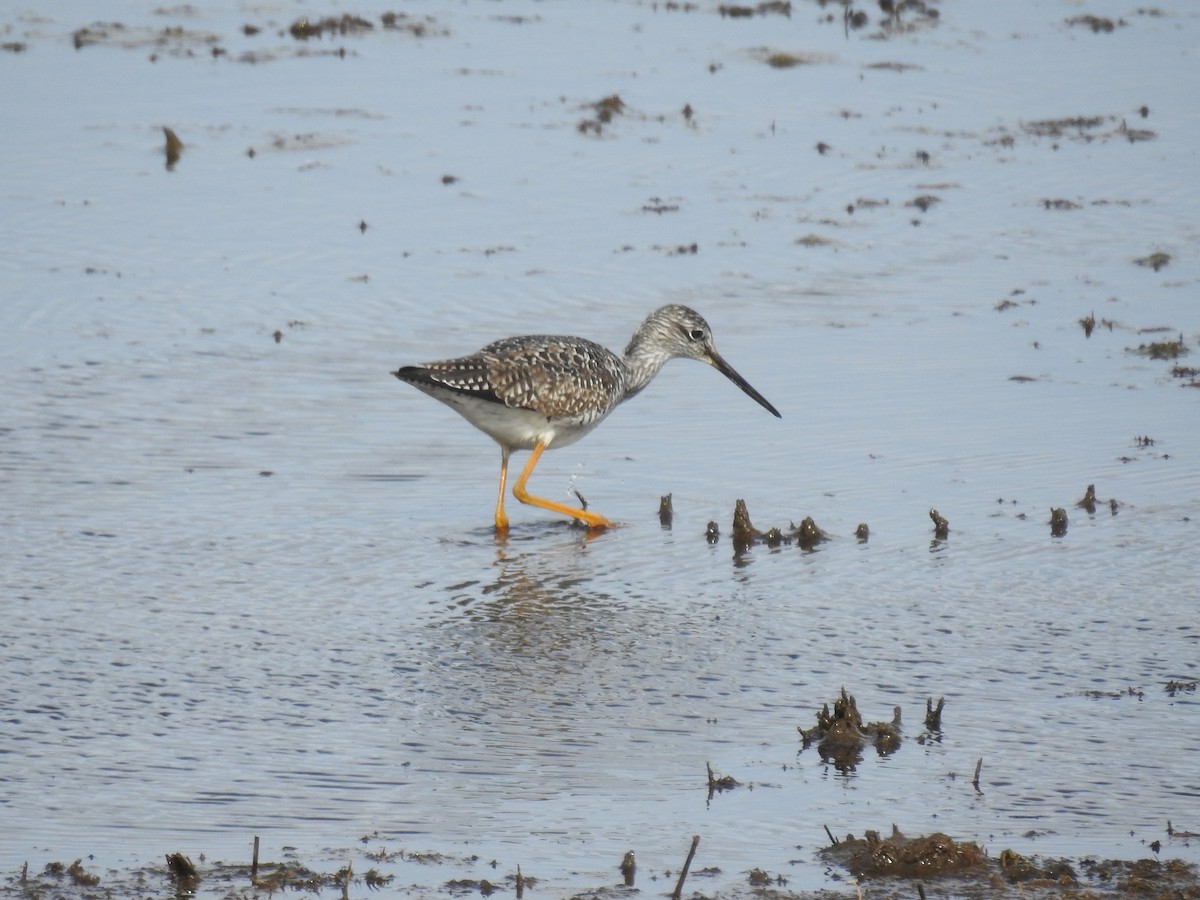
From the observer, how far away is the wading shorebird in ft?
32.4

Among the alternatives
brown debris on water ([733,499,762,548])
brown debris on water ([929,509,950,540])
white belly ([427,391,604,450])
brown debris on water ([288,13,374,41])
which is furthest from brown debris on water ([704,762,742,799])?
brown debris on water ([288,13,374,41])

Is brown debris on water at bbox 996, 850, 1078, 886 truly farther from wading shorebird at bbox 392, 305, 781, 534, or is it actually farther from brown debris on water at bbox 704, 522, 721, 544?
wading shorebird at bbox 392, 305, 781, 534

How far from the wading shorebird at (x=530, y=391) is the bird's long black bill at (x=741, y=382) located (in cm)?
Result: 6

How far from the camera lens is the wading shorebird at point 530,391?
32.4 ft

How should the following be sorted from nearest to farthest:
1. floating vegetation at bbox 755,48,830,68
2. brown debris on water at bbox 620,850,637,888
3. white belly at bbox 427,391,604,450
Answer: brown debris on water at bbox 620,850,637,888 < white belly at bbox 427,391,604,450 < floating vegetation at bbox 755,48,830,68

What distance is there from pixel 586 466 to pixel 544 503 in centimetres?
86

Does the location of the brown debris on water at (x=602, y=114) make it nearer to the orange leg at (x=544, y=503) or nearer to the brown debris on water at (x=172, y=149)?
the brown debris on water at (x=172, y=149)

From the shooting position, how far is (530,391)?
1005cm

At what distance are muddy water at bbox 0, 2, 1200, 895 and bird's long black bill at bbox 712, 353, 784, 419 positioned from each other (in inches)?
6.5

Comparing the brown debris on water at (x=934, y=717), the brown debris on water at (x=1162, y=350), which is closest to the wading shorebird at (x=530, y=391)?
the brown debris on water at (x=1162, y=350)

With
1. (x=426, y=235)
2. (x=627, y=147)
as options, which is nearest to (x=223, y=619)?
(x=426, y=235)

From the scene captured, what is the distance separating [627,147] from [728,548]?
9.50 meters

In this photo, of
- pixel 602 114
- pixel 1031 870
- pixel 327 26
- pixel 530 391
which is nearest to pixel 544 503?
pixel 530 391

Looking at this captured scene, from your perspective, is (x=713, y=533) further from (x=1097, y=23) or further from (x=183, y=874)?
(x=1097, y=23)
